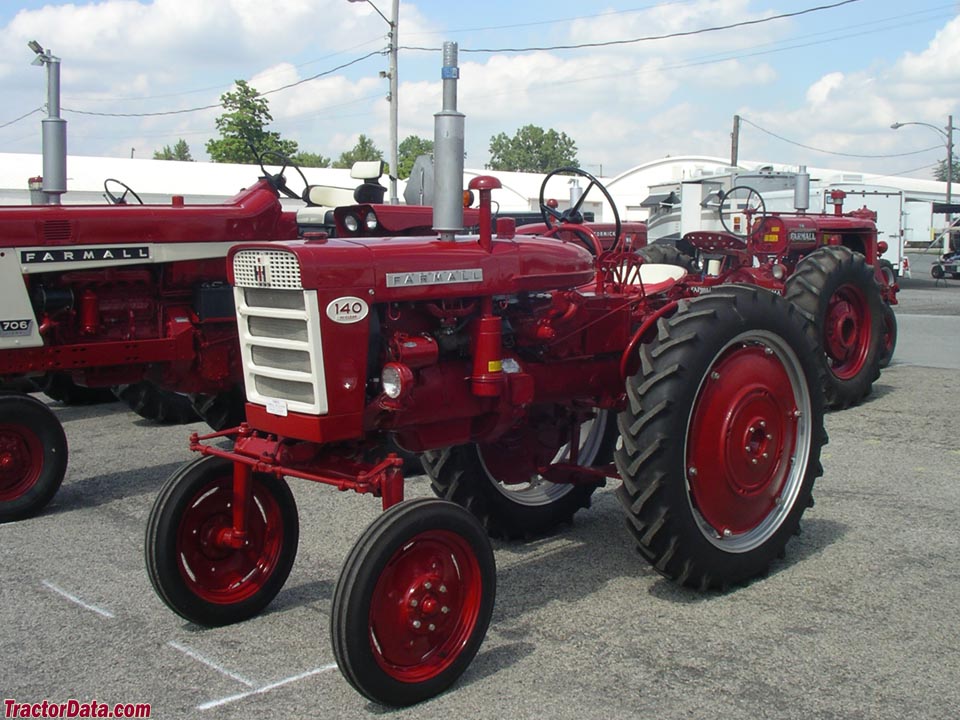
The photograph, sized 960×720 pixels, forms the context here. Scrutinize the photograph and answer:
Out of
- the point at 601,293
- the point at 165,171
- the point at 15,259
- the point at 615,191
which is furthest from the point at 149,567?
the point at 615,191

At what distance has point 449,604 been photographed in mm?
3477

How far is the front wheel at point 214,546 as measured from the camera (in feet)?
12.7

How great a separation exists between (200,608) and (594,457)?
2.34 metres

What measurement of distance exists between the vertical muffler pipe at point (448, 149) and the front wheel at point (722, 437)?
1.03 metres

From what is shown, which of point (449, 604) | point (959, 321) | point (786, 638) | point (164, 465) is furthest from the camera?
point (959, 321)

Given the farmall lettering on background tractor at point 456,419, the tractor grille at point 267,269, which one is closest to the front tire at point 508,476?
the farmall lettering on background tractor at point 456,419

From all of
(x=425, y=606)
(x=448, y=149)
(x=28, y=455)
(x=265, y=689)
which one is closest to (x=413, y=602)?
(x=425, y=606)

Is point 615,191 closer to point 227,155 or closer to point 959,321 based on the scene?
point 227,155

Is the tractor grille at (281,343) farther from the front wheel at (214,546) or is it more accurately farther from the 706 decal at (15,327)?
the 706 decal at (15,327)

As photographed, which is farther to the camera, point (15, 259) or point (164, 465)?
point (164, 465)

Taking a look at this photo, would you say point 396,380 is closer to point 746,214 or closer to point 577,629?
point 577,629

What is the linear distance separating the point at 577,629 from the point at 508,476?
3.77ft

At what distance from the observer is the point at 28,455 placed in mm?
5949

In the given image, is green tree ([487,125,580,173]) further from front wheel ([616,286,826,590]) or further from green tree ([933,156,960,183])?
front wheel ([616,286,826,590])
